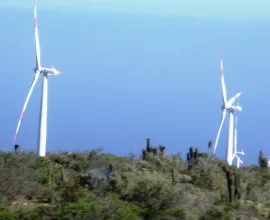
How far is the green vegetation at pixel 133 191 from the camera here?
26969 mm

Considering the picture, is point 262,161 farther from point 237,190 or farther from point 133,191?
Answer: point 133,191

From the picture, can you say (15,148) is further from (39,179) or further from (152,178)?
(152,178)

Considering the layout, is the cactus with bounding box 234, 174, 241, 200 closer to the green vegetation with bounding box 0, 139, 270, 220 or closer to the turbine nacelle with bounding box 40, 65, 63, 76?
the green vegetation with bounding box 0, 139, 270, 220

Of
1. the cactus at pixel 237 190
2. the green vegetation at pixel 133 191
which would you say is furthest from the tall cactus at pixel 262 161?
the cactus at pixel 237 190

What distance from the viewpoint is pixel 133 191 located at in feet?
96.7

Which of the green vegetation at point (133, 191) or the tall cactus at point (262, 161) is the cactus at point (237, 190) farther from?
the tall cactus at point (262, 161)

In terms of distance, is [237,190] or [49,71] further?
[49,71]

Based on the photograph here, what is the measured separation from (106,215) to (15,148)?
14.1 m

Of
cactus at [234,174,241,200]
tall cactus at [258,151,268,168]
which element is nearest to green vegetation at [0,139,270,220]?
cactus at [234,174,241,200]

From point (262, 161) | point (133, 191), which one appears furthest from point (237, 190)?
point (262, 161)

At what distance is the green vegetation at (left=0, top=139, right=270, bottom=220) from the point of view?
2697 centimetres

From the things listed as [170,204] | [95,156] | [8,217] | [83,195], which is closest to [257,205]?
[170,204]

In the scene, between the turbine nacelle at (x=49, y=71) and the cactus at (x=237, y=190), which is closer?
the cactus at (x=237, y=190)

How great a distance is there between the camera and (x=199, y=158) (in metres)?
36.1
